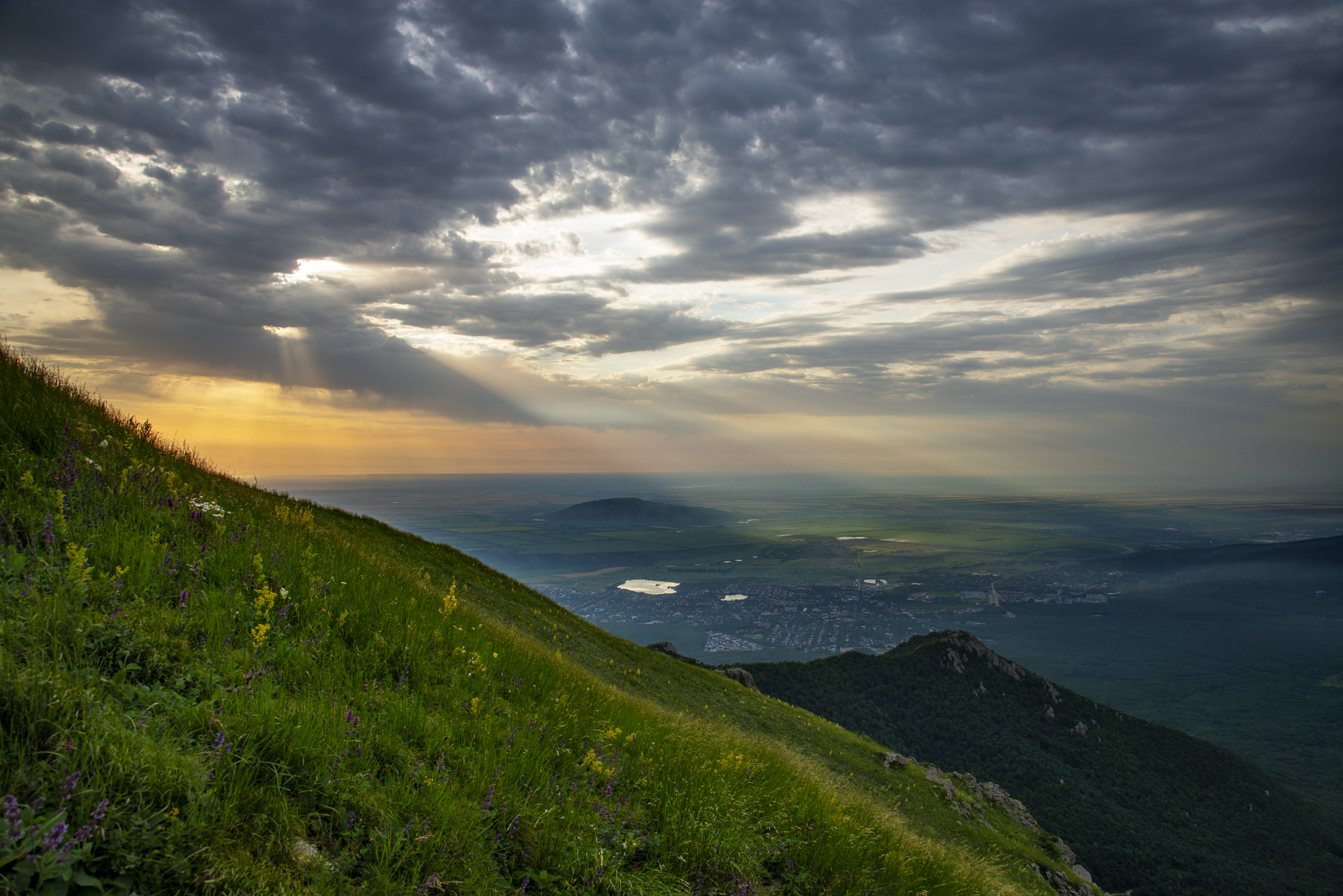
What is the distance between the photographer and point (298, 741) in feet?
13.1

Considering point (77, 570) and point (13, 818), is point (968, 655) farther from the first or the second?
point (13, 818)

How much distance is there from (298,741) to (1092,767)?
415 ft

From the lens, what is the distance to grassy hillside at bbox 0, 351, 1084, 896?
10.0 feet

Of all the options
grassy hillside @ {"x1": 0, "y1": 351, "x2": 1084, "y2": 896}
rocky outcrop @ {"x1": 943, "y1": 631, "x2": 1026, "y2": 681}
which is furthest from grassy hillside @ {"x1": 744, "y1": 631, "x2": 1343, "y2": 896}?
grassy hillside @ {"x1": 0, "y1": 351, "x2": 1084, "y2": 896}

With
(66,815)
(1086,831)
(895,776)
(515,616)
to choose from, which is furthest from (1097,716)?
(66,815)

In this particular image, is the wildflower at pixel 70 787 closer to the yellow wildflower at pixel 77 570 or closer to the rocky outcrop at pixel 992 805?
the yellow wildflower at pixel 77 570

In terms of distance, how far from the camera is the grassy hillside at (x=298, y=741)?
3049 mm

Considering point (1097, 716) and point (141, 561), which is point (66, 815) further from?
point (1097, 716)

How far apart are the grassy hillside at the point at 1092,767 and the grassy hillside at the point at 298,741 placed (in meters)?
76.7

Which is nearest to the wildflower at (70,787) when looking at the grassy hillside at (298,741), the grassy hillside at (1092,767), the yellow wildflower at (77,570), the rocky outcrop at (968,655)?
the grassy hillside at (298,741)

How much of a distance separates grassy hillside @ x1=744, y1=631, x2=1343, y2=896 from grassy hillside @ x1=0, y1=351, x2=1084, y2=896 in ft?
251

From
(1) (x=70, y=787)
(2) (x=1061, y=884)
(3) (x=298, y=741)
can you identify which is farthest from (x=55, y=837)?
(2) (x=1061, y=884)

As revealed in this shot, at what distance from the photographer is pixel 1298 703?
7352 inches

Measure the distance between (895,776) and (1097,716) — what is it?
10671 cm
